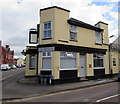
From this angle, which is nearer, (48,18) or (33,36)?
(48,18)

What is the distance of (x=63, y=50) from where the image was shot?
559 inches

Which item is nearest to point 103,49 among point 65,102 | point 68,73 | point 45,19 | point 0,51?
point 68,73

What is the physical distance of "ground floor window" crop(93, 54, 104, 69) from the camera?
17.8 m

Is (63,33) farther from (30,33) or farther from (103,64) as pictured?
(103,64)

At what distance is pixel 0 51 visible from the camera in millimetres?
59625

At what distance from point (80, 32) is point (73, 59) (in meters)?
3.16

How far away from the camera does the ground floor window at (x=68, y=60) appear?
1424 centimetres

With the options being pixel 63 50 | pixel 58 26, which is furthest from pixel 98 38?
pixel 58 26

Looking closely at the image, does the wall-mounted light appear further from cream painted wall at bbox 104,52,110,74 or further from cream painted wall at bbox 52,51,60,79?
cream painted wall at bbox 104,52,110,74

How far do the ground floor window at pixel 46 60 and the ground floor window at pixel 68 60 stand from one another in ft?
3.66

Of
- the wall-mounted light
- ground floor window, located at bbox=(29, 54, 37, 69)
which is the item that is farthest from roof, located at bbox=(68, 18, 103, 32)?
ground floor window, located at bbox=(29, 54, 37, 69)

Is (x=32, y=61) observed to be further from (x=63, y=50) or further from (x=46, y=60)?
(x=63, y=50)

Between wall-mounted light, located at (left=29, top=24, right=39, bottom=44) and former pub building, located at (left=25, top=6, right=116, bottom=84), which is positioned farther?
wall-mounted light, located at (left=29, top=24, right=39, bottom=44)

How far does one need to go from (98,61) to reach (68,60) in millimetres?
5109
